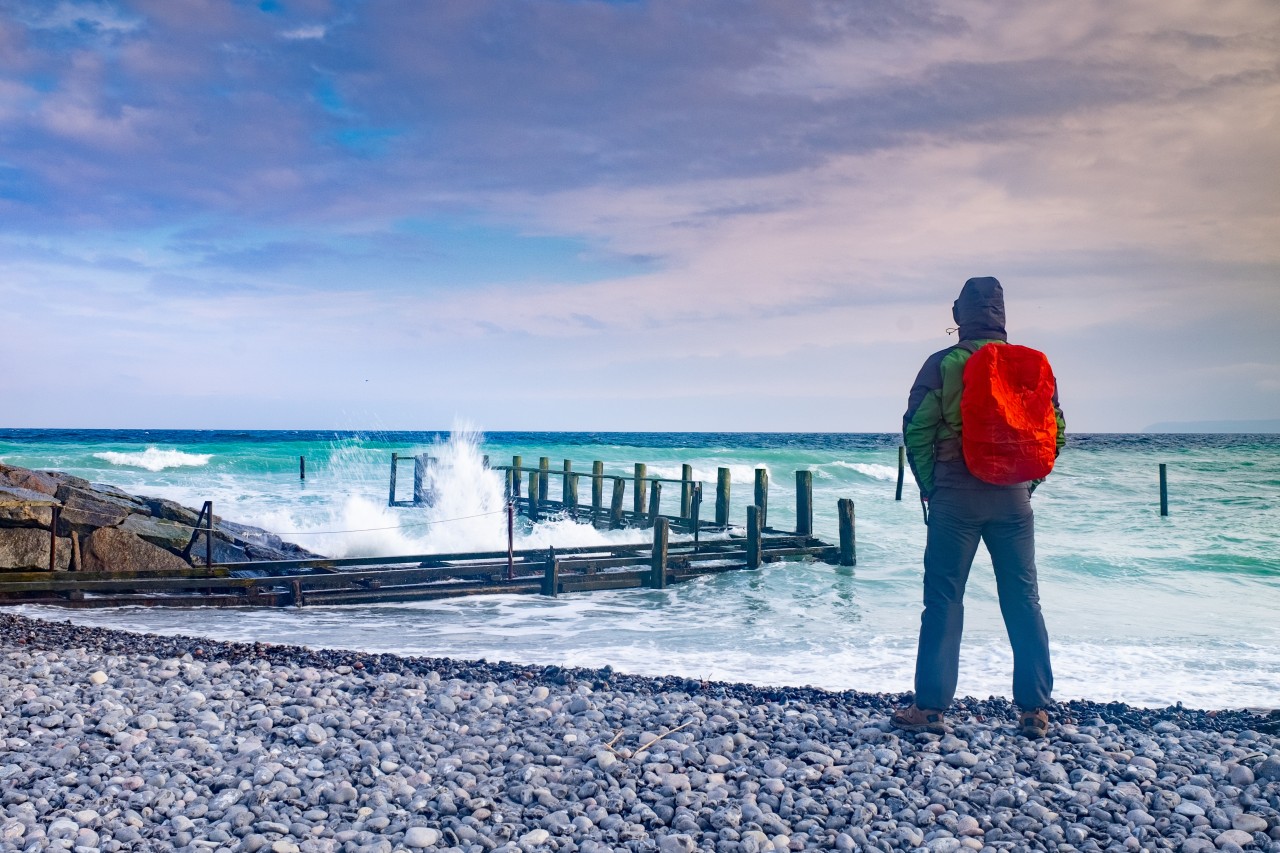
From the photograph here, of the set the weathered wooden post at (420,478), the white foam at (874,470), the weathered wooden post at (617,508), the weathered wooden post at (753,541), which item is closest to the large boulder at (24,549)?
the weathered wooden post at (753,541)

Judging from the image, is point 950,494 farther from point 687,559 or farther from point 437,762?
point 687,559

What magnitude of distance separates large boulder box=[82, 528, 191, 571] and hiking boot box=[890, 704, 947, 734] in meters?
10.8

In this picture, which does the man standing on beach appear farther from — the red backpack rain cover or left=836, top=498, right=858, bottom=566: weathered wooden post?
left=836, top=498, right=858, bottom=566: weathered wooden post

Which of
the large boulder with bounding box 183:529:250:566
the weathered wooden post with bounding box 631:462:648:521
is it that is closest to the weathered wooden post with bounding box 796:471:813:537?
the weathered wooden post with bounding box 631:462:648:521

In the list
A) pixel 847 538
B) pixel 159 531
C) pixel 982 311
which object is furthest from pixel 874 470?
pixel 982 311

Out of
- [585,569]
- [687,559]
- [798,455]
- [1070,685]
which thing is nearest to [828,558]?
[687,559]

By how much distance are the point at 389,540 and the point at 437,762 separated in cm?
1554

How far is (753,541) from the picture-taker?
16.3 metres

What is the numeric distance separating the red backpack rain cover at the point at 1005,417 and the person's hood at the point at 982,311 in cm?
24

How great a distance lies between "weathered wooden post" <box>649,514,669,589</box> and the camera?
14492 mm

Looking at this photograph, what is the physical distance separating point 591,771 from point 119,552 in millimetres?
10835

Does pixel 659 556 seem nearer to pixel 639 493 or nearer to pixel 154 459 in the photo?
pixel 639 493

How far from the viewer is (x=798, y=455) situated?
58500 millimetres

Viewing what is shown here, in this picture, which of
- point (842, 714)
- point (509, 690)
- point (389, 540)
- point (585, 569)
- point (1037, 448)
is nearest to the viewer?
point (1037, 448)
